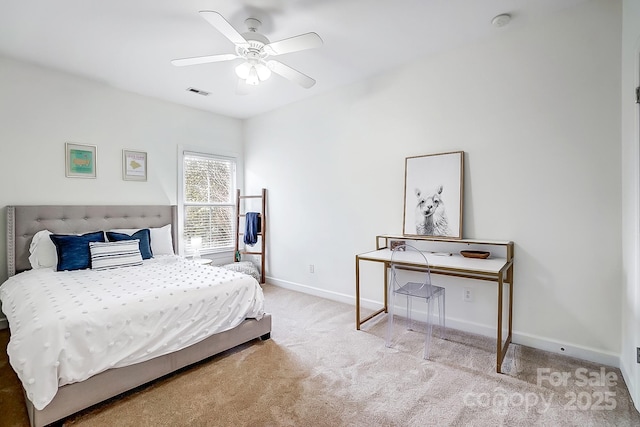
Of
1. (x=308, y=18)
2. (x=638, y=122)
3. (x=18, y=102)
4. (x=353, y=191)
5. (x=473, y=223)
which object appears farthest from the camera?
(x=353, y=191)

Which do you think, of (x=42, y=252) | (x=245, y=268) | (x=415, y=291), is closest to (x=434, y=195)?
(x=415, y=291)

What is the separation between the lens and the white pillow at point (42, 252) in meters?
3.06

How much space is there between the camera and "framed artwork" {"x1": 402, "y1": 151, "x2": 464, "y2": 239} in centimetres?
294

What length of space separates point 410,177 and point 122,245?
3.15m

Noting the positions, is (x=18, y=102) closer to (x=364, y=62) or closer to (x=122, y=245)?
(x=122, y=245)

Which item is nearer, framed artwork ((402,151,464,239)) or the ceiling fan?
the ceiling fan

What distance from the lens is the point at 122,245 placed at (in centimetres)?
321

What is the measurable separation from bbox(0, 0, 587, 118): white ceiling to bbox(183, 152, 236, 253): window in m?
1.43

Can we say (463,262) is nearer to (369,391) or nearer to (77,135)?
(369,391)

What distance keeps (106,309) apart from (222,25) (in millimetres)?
2005

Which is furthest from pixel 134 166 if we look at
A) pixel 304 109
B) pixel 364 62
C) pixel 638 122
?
pixel 638 122

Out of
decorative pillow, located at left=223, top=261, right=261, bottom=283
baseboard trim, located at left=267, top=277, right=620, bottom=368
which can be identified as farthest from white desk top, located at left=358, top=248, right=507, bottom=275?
decorative pillow, located at left=223, top=261, right=261, bottom=283

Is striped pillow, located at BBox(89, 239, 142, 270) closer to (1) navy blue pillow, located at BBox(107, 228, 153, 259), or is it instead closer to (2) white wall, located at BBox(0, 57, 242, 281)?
(1) navy blue pillow, located at BBox(107, 228, 153, 259)

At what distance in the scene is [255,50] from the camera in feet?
7.97
